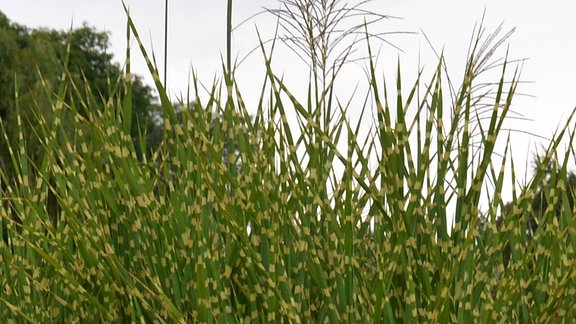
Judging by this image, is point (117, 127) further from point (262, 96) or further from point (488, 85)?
point (488, 85)

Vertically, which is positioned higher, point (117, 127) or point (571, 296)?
point (117, 127)

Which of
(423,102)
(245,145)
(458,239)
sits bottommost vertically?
(458,239)

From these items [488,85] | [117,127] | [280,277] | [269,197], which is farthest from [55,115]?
[488,85]

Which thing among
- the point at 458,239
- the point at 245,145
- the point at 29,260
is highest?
the point at 245,145

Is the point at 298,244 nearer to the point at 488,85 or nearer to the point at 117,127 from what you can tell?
the point at 117,127

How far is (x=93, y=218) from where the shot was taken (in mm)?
2371

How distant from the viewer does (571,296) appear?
88.6 inches

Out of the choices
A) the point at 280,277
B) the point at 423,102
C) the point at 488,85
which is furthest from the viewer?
the point at 488,85

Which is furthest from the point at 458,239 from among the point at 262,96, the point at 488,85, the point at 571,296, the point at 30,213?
the point at 30,213

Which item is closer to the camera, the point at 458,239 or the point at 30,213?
the point at 458,239

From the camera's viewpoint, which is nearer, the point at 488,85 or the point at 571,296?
the point at 571,296

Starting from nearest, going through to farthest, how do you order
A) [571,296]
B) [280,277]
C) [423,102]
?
[280,277] → [571,296] → [423,102]

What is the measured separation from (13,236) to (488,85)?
57.2 inches

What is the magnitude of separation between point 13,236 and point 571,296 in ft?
4.78
